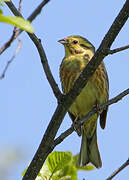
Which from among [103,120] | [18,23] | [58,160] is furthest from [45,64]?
[103,120]

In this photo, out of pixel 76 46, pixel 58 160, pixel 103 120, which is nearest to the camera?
pixel 58 160

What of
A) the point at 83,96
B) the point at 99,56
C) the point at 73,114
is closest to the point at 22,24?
the point at 99,56

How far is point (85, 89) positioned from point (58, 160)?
2.80 metres

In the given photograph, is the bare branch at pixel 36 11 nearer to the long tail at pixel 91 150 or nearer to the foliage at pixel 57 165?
the foliage at pixel 57 165

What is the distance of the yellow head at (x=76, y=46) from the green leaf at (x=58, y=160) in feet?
10.8

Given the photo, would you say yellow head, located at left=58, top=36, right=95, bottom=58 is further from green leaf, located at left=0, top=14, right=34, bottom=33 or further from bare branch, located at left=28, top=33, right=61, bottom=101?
green leaf, located at left=0, top=14, right=34, bottom=33

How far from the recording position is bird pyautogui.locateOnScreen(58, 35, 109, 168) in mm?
5469

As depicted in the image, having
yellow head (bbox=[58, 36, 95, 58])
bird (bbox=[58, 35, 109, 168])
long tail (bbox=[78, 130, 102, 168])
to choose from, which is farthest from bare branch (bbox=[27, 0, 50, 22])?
yellow head (bbox=[58, 36, 95, 58])

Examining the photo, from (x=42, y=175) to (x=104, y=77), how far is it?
9.91ft

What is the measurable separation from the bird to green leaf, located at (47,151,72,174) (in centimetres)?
250

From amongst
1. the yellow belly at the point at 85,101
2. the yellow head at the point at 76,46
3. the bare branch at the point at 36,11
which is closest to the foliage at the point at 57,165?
the bare branch at the point at 36,11

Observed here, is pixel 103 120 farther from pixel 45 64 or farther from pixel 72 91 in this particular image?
pixel 45 64

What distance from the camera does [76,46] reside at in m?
6.08

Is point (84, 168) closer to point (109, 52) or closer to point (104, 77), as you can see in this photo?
point (109, 52)
